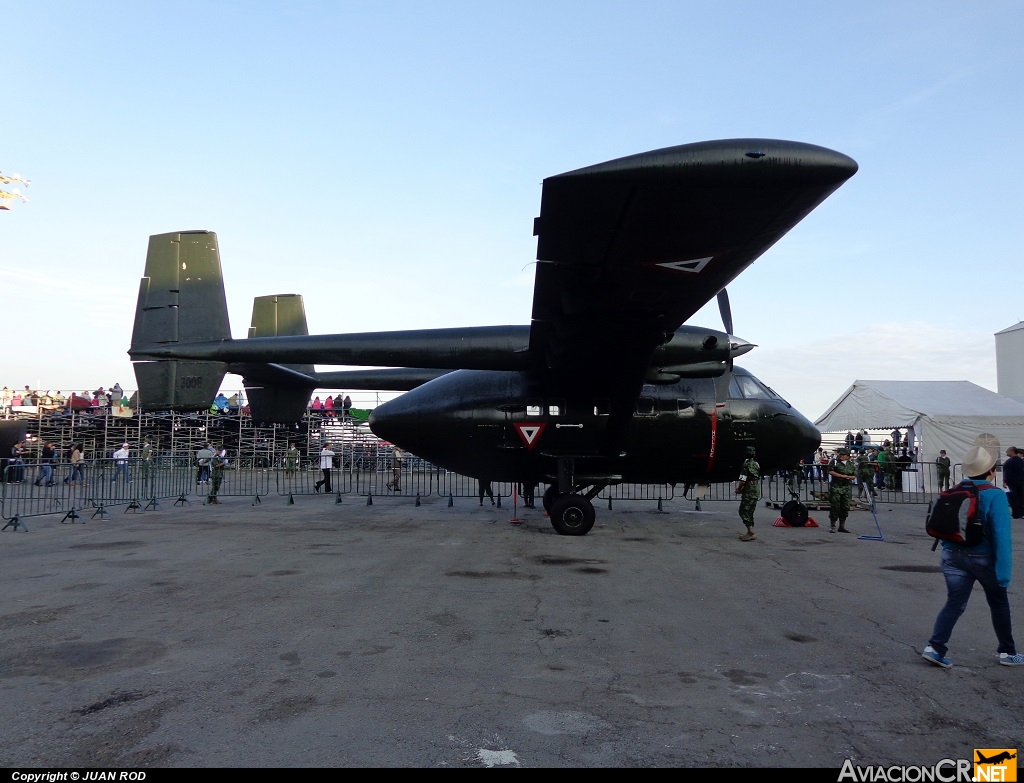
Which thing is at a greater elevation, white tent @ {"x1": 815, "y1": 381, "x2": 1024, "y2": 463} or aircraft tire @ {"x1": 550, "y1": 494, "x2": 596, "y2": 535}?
white tent @ {"x1": 815, "y1": 381, "x2": 1024, "y2": 463}

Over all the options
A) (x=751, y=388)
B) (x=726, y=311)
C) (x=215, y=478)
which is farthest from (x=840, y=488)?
(x=215, y=478)

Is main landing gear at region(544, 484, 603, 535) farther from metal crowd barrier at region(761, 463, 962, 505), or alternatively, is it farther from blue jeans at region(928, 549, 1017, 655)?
metal crowd barrier at region(761, 463, 962, 505)

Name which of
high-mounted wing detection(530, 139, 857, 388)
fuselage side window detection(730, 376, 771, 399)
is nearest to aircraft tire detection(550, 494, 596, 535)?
high-mounted wing detection(530, 139, 857, 388)

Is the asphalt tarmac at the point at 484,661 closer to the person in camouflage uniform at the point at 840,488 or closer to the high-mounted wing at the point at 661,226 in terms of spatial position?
the person in camouflage uniform at the point at 840,488

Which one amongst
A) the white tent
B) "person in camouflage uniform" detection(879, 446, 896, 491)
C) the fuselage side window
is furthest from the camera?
"person in camouflage uniform" detection(879, 446, 896, 491)

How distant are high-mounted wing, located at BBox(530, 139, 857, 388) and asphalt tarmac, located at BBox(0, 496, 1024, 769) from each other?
351cm

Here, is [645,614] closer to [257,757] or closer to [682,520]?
[257,757]

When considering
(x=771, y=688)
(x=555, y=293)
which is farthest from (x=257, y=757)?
(x=555, y=293)

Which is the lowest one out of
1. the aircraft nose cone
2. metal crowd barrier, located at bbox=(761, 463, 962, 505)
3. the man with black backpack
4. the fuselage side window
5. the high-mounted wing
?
metal crowd barrier, located at bbox=(761, 463, 962, 505)

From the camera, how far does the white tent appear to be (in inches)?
890

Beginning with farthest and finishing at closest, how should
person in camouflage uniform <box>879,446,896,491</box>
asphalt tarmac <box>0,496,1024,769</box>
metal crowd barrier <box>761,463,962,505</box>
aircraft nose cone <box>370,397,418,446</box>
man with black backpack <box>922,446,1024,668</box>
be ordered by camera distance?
1. person in camouflage uniform <box>879,446,896,491</box>
2. metal crowd barrier <box>761,463,962,505</box>
3. aircraft nose cone <box>370,397,418,446</box>
4. man with black backpack <box>922,446,1024,668</box>
5. asphalt tarmac <box>0,496,1024,769</box>

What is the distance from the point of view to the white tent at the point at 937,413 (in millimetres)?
22594

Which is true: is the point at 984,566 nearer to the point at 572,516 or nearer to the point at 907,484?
the point at 572,516

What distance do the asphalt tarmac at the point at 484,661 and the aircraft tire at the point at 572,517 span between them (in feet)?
6.10
